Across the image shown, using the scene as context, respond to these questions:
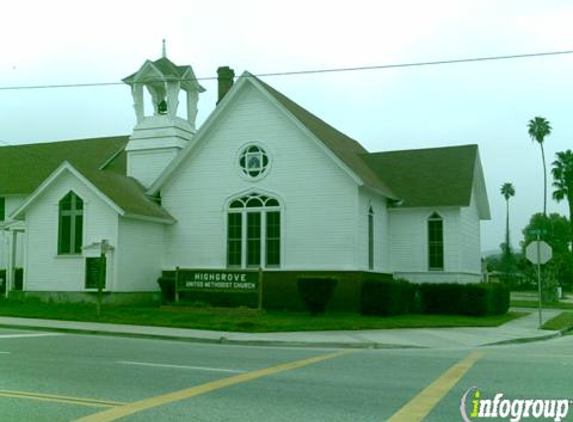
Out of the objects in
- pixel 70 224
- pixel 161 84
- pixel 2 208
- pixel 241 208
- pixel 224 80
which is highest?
pixel 224 80

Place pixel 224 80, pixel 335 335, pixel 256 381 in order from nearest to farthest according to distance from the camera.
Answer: pixel 256 381
pixel 335 335
pixel 224 80

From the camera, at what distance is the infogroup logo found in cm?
832

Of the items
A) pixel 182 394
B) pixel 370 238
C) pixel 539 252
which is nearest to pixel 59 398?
pixel 182 394

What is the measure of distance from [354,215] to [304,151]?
11.5 feet

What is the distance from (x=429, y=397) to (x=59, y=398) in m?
4.96

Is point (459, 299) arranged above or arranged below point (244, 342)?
above

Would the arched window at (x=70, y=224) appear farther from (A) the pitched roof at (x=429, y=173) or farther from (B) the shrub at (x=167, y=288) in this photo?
(A) the pitched roof at (x=429, y=173)

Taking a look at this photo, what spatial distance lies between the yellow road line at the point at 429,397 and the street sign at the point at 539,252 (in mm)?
12372

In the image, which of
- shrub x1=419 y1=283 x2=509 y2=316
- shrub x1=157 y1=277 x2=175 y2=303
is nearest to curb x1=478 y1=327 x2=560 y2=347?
shrub x1=419 y1=283 x2=509 y2=316

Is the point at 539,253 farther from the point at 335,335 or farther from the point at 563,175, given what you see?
the point at 563,175

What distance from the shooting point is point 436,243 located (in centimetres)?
3139

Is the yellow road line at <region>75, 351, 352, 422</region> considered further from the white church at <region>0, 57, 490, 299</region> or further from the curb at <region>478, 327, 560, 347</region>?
the white church at <region>0, 57, 490, 299</region>

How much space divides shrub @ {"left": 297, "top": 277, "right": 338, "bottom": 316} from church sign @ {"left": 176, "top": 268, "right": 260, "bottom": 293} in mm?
1723

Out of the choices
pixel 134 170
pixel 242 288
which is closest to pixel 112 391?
pixel 242 288
